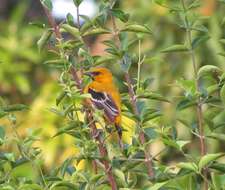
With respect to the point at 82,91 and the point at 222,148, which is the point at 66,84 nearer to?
the point at 82,91

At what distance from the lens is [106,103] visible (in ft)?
12.9

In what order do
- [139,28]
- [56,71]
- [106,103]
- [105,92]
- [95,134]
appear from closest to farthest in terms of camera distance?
[95,134]
[139,28]
[106,103]
[105,92]
[56,71]

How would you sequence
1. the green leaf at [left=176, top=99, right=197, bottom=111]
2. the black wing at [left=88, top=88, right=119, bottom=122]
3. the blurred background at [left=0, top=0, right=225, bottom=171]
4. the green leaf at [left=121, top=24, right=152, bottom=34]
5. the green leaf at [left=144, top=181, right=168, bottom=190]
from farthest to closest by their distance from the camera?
the blurred background at [left=0, top=0, right=225, bottom=171], the black wing at [left=88, top=88, right=119, bottom=122], the green leaf at [left=121, top=24, right=152, bottom=34], the green leaf at [left=176, top=99, right=197, bottom=111], the green leaf at [left=144, top=181, right=168, bottom=190]

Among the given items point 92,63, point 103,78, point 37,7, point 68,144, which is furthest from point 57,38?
point 37,7

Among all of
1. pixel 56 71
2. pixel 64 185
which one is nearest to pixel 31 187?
pixel 64 185

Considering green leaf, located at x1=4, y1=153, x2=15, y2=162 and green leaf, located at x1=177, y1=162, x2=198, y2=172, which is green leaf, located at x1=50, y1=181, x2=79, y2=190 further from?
green leaf, located at x1=177, y1=162, x2=198, y2=172

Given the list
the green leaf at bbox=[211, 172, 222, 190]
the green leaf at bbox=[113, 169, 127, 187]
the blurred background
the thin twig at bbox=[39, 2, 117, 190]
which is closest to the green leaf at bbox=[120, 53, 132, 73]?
the thin twig at bbox=[39, 2, 117, 190]

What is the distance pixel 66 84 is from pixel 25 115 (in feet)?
18.0

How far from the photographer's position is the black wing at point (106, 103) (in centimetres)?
366

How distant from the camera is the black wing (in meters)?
3.66

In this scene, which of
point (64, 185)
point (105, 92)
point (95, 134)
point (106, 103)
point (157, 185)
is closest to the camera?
point (157, 185)

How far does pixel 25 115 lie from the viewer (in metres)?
7.98

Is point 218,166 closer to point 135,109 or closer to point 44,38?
point 135,109

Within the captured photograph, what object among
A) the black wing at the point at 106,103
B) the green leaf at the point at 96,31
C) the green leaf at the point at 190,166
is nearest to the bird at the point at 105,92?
the black wing at the point at 106,103
